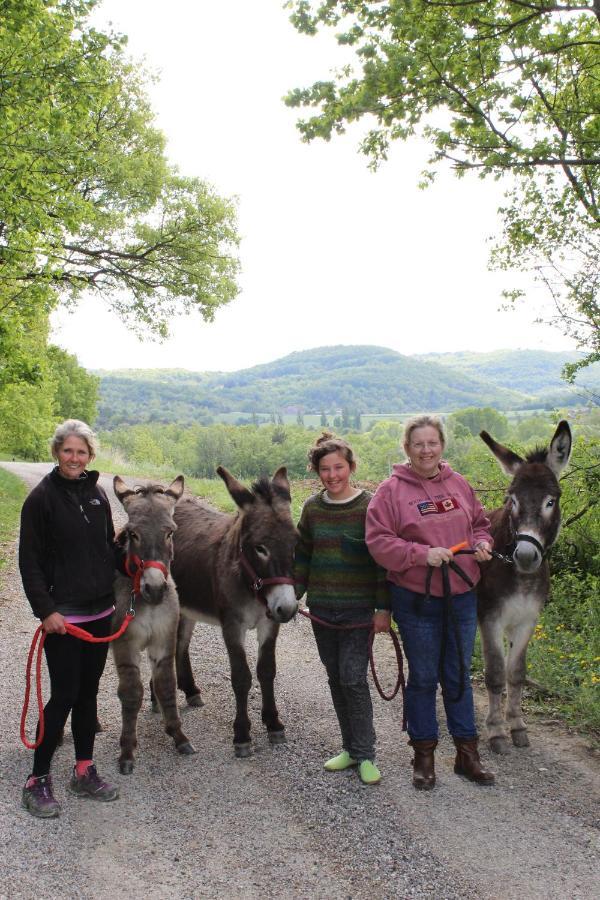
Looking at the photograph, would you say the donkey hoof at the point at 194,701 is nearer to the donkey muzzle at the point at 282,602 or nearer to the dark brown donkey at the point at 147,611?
the dark brown donkey at the point at 147,611

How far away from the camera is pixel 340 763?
4.34 m

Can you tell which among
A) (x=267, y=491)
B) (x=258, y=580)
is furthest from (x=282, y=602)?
(x=267, y=491)

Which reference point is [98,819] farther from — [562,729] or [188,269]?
[188,269]

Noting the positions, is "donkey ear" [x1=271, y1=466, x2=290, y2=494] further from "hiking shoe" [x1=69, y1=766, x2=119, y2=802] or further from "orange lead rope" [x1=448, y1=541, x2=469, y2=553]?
"hiking shoe" [x1=69, y1=766, x2=119, y2=802]

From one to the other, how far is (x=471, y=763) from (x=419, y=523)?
60.9 inches

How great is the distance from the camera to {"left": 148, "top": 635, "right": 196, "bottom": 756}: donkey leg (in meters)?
4.64

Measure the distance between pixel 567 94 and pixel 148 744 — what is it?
9076mm

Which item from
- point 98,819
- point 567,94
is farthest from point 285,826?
point 567,94

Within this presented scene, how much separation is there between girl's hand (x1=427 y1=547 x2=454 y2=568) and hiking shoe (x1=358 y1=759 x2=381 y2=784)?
4.55 feet

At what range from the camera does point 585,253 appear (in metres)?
8.84

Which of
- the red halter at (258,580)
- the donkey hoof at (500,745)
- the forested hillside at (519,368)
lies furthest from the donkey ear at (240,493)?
the forested hillside at (519,368)

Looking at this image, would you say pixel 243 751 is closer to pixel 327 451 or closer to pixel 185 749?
pixel 185 749

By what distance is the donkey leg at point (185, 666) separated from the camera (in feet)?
18.4

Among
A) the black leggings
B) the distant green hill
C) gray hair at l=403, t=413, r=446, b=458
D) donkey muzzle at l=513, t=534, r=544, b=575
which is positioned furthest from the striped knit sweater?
the distant green hill
